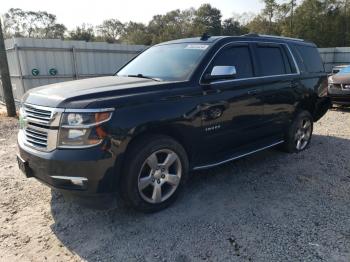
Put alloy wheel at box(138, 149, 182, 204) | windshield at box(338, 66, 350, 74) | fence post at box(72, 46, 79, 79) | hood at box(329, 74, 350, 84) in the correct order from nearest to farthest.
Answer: alloy wheel at box(138, 149, 182, 204)
hood at box(329, 74, 350, 84)
windshield at box(338, 66, 350, 74)
fence post at box(72, 46, 79, 79)

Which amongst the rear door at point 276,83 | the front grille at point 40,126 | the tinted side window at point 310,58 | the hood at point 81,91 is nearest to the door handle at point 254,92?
the rear door at point 276,83

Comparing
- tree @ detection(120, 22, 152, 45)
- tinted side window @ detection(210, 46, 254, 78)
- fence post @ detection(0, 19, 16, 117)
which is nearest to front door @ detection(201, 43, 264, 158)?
tinted side window @ detection(210, 46, 254, 78)

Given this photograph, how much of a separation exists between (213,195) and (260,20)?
143 ft

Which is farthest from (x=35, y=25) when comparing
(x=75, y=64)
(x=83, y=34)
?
(x=75, y=64)

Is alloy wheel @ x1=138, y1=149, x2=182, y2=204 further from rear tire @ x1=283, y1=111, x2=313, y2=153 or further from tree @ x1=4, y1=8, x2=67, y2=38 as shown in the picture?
tree @ x1=4, y1=8, x2=67, y2=38

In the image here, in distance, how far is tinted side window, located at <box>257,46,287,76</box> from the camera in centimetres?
481

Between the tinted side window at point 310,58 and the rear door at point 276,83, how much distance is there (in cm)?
45

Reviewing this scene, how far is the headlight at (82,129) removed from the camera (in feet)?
9.82

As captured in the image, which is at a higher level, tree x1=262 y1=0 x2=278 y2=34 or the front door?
tree x1=262 y1=0 x2=278 y2=34

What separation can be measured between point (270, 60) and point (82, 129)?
3315mm

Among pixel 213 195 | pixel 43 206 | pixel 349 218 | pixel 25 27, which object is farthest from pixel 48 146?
pixel 25 27

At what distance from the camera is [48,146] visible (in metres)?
3.12

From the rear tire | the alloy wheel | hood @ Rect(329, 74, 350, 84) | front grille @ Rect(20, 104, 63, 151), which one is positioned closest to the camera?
front grille @ Rect(20, 104, 63, 151)

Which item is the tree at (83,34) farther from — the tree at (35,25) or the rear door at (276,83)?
the rear door at (276,83)
